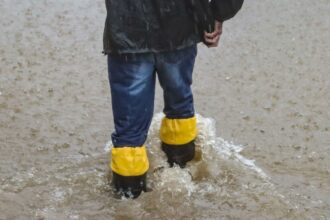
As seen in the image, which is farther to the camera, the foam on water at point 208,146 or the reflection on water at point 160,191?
the foam on water at point 208,146

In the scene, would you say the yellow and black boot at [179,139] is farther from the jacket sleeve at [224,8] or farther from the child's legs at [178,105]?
the jacket sleeve at [224,8]

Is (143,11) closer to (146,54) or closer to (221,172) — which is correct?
(146,54)

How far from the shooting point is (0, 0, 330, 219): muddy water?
9.30ft

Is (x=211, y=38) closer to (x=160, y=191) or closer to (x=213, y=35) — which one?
(x=213, y=35)

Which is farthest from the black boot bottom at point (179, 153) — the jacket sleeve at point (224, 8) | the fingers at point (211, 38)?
the jacket sleeve at point (224, 8)

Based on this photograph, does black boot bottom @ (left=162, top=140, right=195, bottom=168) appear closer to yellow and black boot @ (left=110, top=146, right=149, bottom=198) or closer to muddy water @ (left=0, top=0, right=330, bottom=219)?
muddy water @ (left=0, top=0, right=330, bottom=219)

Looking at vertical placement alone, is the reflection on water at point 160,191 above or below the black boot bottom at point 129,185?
below

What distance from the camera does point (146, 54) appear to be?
8.41 ft

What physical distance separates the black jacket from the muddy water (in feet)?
2.34

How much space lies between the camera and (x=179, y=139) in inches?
116

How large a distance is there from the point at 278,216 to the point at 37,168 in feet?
3.76

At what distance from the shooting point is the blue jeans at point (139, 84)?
257cm

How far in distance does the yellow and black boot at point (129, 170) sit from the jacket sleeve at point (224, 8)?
65 centimetres

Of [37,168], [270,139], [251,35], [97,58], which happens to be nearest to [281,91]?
[270,139]
